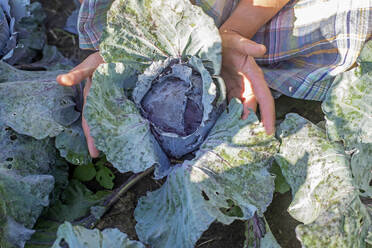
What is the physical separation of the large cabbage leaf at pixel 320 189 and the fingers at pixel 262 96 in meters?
0.07

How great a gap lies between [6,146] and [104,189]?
0.55 metres

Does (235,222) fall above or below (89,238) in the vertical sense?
below

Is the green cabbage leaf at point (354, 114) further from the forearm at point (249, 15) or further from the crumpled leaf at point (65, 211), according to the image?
the crumpled leaf at point (65, 211)

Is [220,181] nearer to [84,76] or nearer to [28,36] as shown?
[84,76]

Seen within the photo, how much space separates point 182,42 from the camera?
1.50m

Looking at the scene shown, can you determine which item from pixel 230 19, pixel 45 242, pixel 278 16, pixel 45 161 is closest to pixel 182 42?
pixel 230 19

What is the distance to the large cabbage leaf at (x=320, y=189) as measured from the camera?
1.27 metres

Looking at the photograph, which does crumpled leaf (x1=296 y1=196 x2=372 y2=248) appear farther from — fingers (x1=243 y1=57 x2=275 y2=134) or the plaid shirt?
the plaid shirt

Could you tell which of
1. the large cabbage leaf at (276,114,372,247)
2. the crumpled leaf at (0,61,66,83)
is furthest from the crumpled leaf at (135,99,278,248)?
the crumpled leaf at (0,61,66,83)

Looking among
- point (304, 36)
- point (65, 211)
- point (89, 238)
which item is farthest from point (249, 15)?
point (65, 211)

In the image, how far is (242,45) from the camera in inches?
60.1

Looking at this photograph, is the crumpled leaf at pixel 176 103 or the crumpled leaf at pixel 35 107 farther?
the crumpled leaf at pixel 35 107

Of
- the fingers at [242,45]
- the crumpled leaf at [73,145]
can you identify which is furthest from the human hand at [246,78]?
the crumpled leaf at [73,145]

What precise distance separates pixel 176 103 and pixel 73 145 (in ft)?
2.08
